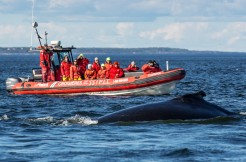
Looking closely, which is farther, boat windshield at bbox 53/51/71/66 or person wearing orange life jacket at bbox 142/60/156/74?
boat windshield at bbox 53/51/71/66

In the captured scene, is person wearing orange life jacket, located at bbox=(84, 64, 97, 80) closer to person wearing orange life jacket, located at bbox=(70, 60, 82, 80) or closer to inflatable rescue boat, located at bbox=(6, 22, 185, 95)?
person wearing orange life jacket, located at bbox=(70, 60, 82, 80)

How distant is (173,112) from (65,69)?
1625 centimetres

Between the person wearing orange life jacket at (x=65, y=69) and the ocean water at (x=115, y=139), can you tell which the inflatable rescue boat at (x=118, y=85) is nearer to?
the person wearing orange life jacket at (x=65, y=69)

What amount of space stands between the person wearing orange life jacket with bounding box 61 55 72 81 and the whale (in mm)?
15376

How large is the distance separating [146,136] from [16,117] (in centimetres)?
676

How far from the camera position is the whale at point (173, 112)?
1973 centimetres

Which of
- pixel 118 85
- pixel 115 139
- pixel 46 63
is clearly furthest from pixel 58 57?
pixel 115 139

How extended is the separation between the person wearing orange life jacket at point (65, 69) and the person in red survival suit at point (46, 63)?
48.2 inches

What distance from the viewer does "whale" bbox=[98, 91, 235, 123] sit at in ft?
64.7

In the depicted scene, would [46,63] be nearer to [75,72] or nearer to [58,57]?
[58,57]

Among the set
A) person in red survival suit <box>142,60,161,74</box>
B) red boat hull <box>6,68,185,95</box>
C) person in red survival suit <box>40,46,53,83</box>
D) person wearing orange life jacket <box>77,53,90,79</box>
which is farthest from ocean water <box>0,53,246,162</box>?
person in red survival suit <box>40,46,53,83</box>

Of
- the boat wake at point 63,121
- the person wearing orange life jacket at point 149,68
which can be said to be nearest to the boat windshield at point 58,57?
the person wearing orange life jacket at point 149,68

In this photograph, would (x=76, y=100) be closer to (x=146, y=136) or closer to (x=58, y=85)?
(x=58, y=85)

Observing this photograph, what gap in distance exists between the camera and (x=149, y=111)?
2000cm
